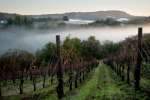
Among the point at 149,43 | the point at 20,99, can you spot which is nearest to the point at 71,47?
the point at 149,43

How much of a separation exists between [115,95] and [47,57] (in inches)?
3388

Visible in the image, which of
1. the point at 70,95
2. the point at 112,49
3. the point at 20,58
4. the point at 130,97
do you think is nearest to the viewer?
the point at 130,97

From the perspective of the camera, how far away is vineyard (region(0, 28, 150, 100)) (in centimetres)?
3628

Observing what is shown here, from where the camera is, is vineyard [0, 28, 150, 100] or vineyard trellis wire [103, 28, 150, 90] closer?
vineyard [0, 28, 150, 100]

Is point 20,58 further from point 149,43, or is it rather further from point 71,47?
point 149,43

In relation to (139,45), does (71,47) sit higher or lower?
lower

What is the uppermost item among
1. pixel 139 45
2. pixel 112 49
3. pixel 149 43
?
pixel 139 45

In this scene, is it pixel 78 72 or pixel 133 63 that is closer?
pixel 78 72

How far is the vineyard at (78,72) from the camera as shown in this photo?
1428 inches

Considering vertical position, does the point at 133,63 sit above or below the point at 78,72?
below

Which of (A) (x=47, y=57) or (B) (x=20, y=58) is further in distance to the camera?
(A) (x=47, y=57)

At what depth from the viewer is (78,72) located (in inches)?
2116

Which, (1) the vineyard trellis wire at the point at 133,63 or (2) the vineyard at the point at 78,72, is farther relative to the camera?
(1) the vineyard trellis wire at the point at 133,63

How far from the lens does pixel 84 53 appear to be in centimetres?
15412
